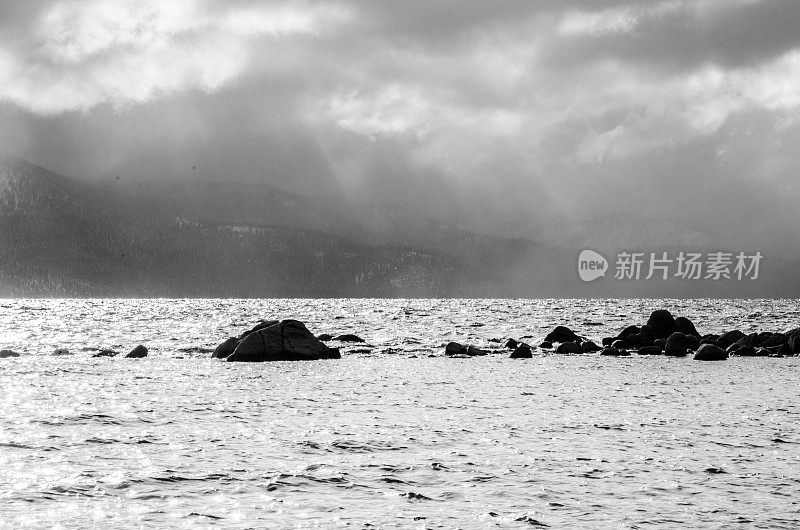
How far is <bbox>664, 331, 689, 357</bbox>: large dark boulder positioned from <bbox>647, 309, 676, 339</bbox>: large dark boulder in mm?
5952

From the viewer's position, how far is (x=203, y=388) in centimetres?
2559

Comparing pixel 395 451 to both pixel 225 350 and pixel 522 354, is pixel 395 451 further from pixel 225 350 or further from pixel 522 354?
A: pixel 522 354

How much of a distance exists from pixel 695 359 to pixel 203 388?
27547 millimetres

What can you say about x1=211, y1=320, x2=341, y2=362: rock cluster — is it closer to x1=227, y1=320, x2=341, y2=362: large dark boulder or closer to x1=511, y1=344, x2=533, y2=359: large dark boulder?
x1=227, y1=320, x2=341, y2=362: large dark boulder

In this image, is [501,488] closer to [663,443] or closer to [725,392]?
[663,443]

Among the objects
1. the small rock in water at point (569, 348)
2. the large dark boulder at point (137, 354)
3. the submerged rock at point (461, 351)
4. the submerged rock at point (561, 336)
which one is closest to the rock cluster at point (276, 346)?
the large dark boulder at point (137, 354)

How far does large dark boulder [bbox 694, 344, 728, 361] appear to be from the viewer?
4191 cm

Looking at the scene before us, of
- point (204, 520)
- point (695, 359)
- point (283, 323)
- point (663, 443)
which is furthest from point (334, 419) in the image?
point (695, 359)

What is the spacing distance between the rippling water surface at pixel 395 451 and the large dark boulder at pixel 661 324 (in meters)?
23.1

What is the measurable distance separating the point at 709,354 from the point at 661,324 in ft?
39.2

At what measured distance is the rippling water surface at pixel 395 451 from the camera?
10.2 m

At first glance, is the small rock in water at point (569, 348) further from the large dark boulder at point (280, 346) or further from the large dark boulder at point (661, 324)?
the large dark boulder at point (280, 346)

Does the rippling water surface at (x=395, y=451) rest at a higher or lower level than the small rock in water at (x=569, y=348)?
lower

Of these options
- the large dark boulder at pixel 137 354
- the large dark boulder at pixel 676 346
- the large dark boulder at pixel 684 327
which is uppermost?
the large dark boulder at pixel 684 327
